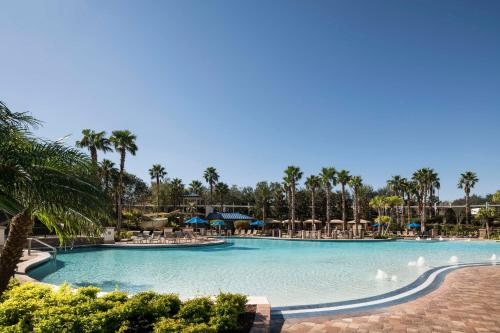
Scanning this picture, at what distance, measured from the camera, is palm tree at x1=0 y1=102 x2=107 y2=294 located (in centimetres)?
559

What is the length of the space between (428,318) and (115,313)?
19.6 feet

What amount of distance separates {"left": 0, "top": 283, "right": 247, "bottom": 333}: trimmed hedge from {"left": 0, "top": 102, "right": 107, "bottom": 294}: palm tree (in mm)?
1253

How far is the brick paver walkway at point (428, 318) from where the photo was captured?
6279 mm

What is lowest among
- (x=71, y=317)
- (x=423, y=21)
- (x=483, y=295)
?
(x=483, y=295)

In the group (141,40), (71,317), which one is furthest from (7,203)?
(141,40)

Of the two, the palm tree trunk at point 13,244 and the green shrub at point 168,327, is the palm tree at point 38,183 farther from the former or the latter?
the green shrub at point 168,327

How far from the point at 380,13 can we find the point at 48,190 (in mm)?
15544

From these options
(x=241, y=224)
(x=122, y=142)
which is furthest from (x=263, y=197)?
(x=122, y=142)

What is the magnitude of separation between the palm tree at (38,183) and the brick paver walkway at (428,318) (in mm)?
4215

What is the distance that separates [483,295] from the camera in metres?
8.91

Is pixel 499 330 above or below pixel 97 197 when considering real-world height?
below

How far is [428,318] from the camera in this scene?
6.89 m

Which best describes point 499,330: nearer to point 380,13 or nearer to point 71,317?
point 71,317

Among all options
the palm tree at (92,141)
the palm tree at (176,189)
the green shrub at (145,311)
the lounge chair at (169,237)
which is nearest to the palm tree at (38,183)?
the green shrub at (145,311)
